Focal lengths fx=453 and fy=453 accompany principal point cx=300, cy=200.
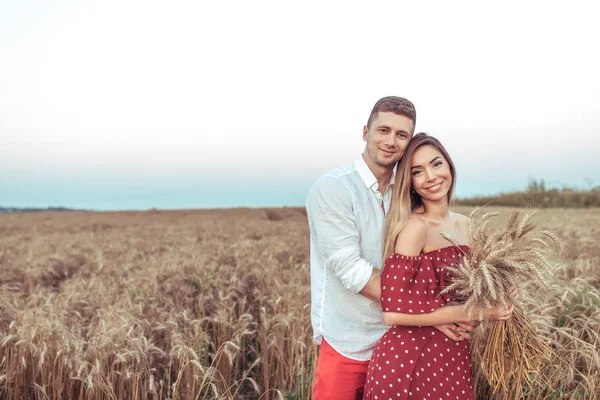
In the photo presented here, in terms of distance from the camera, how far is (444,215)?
2.57 metres

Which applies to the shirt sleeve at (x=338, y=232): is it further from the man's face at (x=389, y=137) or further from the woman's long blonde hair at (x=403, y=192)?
the man's face at (x=389, y=137)

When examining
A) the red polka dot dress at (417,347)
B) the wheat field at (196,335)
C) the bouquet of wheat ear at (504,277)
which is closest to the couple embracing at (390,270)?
the red polka dot dress at (417,347)

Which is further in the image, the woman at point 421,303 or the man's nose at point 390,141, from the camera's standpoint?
the man's nose at point 390,141

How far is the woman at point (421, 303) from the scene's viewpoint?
2.20 m

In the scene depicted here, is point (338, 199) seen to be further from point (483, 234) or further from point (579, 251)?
point (579, 251)

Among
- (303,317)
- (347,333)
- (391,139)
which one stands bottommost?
(303,317)

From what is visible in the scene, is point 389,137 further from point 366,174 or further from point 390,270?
point 390,270

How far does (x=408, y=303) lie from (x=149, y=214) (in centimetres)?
2810

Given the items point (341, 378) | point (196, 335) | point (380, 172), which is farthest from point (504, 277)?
point (196, 335)

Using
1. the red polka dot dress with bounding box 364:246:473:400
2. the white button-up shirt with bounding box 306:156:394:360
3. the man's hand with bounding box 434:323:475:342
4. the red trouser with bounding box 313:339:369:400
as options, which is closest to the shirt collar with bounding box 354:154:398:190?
the white button-up shirt with bounding box 306:156:394:360

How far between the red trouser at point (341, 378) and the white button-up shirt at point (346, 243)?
0.06 meters

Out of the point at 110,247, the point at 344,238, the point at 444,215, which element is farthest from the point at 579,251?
the point at 110,247

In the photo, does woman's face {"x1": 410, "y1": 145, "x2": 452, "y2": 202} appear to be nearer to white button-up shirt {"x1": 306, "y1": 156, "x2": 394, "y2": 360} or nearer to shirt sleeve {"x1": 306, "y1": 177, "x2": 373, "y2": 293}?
white button-up shirt {"x1": 306, "y1": 156, "x2": 394, "y2": 360}

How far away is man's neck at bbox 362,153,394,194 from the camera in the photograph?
263cm
